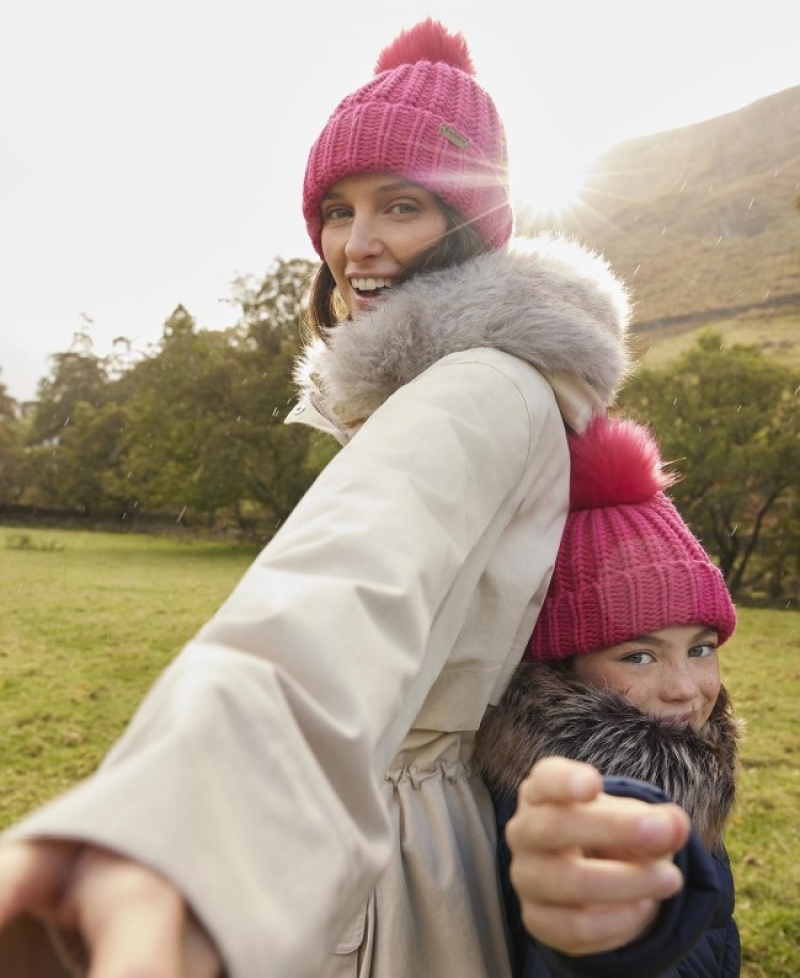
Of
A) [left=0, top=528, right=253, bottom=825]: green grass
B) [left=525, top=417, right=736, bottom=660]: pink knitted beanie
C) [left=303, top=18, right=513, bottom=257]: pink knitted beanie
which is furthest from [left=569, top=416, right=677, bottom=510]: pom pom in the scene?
[left=0, top=528, right=253, bottom=825]: green grass

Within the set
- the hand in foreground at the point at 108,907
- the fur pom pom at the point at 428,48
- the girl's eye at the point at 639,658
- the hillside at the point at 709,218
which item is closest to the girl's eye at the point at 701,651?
the girl's eye at the point at 639,658

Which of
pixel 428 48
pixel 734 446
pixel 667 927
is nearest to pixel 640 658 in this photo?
pixel 667 927

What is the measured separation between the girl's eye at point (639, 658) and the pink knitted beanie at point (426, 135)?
3.32 ft

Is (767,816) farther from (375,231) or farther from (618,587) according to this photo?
(375,231)

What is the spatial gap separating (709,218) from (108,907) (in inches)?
3388

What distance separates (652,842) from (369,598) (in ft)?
1.17

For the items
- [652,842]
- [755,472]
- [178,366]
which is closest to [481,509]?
[652,842]

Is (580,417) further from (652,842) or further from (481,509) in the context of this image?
(652,842)

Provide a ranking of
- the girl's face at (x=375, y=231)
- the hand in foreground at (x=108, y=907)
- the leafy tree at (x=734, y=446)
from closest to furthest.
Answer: the hand in foreground at (x=108, y=907) < the girl's face at (x=375, y=231) < the leafy tree at (x=734, y=446)

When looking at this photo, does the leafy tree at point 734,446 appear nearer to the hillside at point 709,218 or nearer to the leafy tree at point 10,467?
the hillside at point 709,218

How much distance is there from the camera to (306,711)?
29.2 inches

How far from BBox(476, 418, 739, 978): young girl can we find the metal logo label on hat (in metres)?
0.81

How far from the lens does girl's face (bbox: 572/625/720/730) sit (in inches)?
58.9

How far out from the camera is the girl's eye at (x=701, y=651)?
62.2 inches
